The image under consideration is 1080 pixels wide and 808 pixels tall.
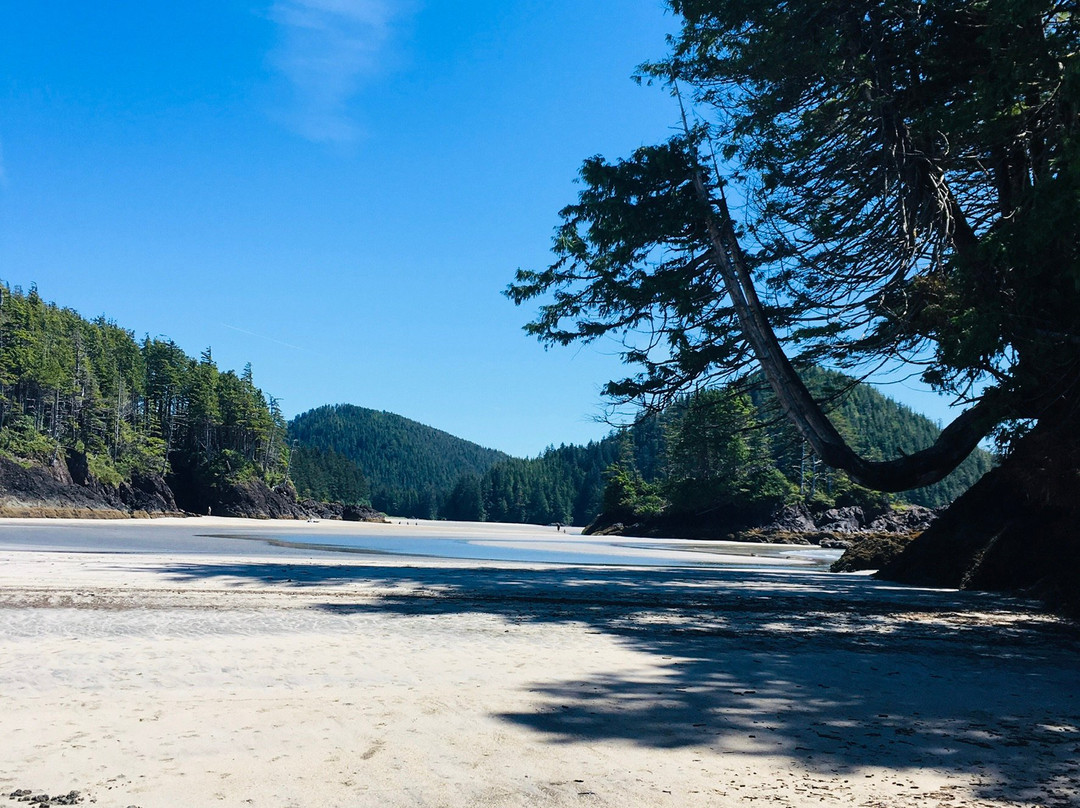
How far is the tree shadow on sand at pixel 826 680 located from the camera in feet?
14.3

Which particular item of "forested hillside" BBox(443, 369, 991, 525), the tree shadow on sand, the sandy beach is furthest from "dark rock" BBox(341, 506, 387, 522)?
the sandy beach

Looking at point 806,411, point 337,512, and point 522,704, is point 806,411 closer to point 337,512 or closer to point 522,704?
point 522,704

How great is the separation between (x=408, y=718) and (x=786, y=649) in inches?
176

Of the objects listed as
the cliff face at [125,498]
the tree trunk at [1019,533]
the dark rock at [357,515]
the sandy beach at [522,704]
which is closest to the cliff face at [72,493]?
the cliff face at [125,498]

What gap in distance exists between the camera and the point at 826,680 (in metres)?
6.25

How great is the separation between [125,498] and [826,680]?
87.3 meters

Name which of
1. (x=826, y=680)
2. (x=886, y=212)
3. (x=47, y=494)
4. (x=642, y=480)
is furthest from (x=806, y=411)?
(x=642, y=480)

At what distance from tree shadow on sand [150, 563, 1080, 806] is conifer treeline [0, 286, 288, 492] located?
242 feet

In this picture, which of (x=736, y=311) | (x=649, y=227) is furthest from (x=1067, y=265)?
(x=649, y=227)

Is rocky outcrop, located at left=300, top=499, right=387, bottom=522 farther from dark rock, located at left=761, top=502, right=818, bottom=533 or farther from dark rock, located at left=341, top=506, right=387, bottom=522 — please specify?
dark rock, located at left=761, top=502, right=818, bottom=533

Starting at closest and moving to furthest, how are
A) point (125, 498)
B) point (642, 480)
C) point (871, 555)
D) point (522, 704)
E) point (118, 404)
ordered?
point (522, 704) < point (871, 555) < point (125, 498) < point (118, 404) < point (642, 480)

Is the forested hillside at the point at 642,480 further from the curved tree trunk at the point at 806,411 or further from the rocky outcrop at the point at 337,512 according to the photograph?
the curved tree trunk at the point at 806,411

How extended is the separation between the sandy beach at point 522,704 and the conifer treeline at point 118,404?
73661 mm

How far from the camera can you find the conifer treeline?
78.1 m
